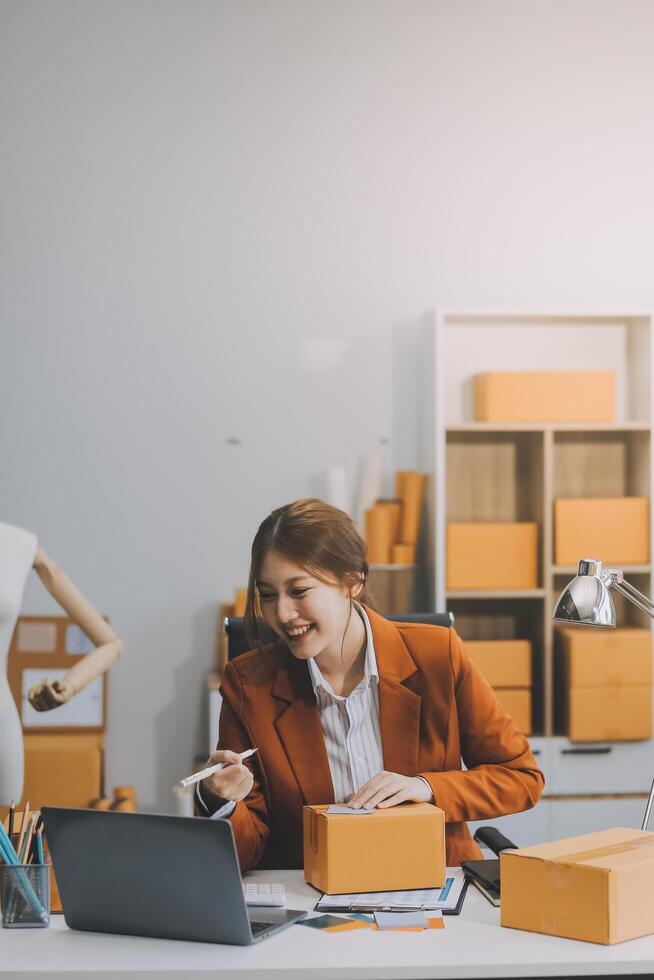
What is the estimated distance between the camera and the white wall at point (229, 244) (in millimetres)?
4027

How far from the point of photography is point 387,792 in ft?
6.07

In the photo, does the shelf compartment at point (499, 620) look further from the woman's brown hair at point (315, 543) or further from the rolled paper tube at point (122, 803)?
the woman's brown hair at point (315, 543)

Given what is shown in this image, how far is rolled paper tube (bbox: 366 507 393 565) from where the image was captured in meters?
3.92

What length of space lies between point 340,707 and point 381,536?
1.82 metres

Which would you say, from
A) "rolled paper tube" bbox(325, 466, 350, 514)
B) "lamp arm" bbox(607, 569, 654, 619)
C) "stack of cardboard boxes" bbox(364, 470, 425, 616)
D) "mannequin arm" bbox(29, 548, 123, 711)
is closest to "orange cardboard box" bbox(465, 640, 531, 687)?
"stack of cardboard boxes" bbox(364, 470, 425, 616)

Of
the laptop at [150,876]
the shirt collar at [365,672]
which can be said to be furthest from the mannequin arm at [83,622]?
the laptop at [150,876]

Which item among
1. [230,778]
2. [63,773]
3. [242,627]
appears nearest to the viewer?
[230,778]

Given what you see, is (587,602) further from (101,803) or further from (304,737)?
(101,803)

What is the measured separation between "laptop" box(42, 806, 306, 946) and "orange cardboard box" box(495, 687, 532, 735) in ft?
7.38

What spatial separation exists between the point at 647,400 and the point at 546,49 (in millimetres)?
1326

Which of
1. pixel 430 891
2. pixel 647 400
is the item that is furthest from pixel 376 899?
pixel 647 400

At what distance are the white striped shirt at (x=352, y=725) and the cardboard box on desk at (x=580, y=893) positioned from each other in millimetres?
511

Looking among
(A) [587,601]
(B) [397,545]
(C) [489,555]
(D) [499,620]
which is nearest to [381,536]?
(B) [397,545]

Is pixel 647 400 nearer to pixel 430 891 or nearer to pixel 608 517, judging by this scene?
pixel 608 517
